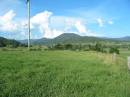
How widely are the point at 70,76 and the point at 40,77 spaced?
1.68m

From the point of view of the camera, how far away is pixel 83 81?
13.3 metres

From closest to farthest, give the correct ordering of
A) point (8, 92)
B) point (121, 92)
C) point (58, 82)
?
point (8, 92) < point (121, 92) < point (58, 82)

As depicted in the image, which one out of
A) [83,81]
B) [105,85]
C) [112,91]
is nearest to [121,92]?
[112,91]

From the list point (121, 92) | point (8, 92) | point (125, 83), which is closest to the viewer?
point (8, 92)

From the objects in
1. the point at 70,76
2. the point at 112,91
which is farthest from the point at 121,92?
the point at 70,76

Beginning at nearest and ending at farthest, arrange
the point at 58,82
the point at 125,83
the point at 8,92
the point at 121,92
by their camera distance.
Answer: the point at 8,92 → the point at 121,92 → the point at 58,82 → the point at 125,83

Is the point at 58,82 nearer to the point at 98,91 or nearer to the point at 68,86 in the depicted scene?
the point at 68,86

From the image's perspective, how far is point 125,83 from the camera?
13.6m

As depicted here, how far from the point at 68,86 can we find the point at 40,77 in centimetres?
183

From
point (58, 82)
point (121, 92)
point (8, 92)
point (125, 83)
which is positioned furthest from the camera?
point (125, 83)

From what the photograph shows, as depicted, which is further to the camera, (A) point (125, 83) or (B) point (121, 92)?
(A) point (125, 83)

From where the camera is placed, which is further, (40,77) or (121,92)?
(40,77)

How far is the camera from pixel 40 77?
13258mm

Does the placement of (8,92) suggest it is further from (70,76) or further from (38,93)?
(70,76)
